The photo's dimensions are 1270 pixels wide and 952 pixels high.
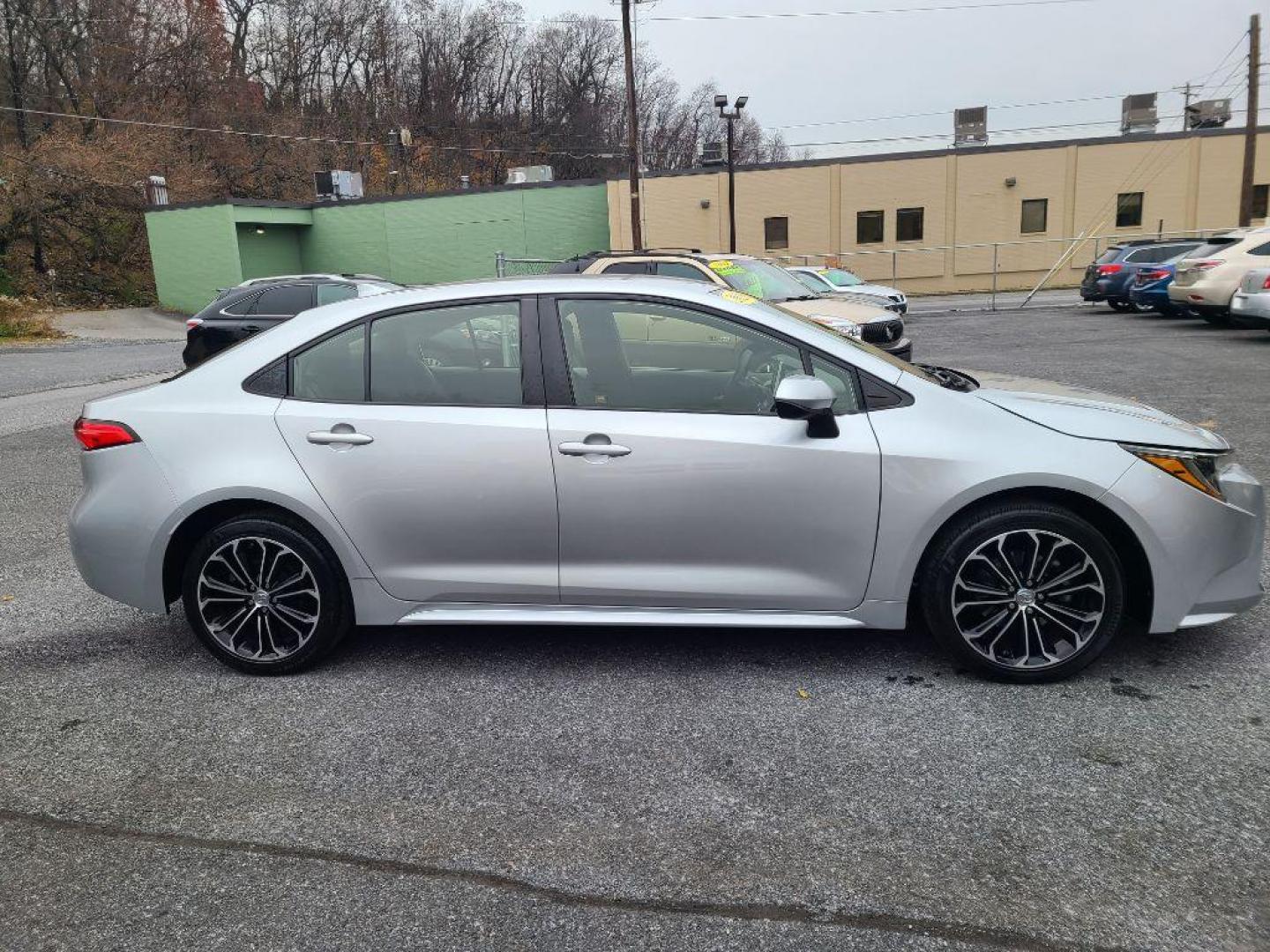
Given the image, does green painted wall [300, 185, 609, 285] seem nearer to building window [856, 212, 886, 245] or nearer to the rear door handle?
building window [856, 212, 886, 245]

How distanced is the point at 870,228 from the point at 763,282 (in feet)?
91.7

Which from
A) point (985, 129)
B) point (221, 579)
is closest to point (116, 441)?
point (221, 579)

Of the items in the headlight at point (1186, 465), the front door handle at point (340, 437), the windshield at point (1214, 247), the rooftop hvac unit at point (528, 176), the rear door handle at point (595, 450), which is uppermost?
the rooftop hvac unit at point (528, 176)

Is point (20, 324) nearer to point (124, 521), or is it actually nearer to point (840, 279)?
point (840, 279)

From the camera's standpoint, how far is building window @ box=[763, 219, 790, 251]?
37.2 metres

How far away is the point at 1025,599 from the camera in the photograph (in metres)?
3.62

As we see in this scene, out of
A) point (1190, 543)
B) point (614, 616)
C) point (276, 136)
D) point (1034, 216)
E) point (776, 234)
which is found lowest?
point (614, 616)

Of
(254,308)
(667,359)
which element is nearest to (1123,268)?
(254,308)

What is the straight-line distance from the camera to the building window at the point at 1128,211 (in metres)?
36.4

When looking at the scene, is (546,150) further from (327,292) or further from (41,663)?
(41,663)

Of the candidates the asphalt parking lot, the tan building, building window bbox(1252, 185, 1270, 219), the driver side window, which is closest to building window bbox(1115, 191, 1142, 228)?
the tan building

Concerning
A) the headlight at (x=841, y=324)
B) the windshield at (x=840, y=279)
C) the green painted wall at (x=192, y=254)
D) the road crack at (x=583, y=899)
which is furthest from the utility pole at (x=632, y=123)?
the road crack at (x=583, y=899)

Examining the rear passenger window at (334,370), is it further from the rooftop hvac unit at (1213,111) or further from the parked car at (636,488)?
the rooftop hvac unit at (1213,111)

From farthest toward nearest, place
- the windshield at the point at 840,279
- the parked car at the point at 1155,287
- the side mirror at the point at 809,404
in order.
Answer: the windshield at the point at 840,279
the parked car at the point at 1155,287
the side mirror at the point at 809,404
